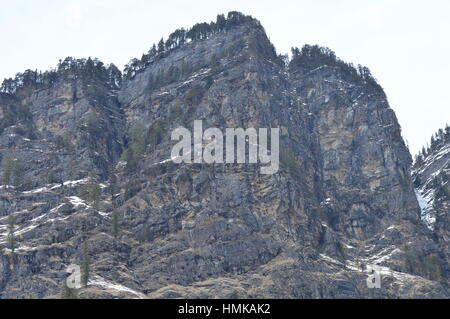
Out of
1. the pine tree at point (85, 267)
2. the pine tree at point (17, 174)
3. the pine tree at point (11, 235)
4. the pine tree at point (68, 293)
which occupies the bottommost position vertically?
the pine tree at point (68, 293)

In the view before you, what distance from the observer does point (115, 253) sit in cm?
15300

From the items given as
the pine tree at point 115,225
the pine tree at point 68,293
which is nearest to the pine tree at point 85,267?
the pine tree at point 68,293

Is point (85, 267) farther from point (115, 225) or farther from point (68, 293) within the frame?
point (115, 225)

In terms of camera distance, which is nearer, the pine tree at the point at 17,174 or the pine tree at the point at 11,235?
the pine tree at the point at 11,235

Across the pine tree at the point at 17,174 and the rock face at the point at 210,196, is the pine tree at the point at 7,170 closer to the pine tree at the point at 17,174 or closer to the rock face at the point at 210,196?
the rock face at the point at 210,196

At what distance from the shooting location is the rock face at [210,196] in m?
148

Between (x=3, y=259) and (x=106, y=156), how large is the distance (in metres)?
36.6

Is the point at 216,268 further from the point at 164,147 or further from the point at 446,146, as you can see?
the point at 446,146

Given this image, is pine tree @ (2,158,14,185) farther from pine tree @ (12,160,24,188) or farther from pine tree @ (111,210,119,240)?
pine tree @ (111,210,119,240)

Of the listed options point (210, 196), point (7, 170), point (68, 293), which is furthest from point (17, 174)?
point (68, 293)

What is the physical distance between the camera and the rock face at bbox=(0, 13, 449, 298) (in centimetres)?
14838

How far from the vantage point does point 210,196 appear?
15888 cm

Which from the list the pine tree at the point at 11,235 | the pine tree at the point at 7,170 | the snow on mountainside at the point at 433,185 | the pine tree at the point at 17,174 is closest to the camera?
the pine tree at the point at 11,235
